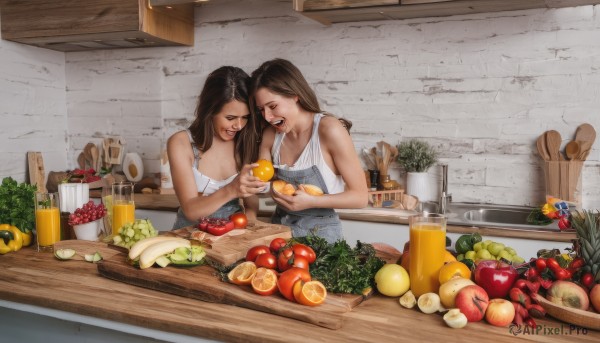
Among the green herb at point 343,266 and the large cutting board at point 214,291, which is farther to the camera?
the green herb at point 343,266

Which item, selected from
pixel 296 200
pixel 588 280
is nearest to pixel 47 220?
pixel 296 200

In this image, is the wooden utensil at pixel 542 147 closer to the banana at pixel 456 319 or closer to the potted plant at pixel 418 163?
the potted plant at pixel 418 163

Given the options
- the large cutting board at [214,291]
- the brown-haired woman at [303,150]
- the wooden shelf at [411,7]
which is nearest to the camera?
the large cutting board at [214,291]

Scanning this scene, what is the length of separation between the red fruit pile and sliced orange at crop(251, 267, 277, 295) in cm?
94

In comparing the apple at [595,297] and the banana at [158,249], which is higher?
the banana at [158,249]

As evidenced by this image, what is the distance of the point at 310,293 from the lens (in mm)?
1466

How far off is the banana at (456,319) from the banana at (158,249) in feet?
2.92

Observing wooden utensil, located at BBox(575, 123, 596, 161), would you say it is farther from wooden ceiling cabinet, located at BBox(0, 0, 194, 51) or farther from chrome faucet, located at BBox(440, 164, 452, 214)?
wooden ceiling cabinet, located at BBox(0, 0, 194, 51)

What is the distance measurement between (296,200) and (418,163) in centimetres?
142

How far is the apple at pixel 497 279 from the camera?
1.46 meters

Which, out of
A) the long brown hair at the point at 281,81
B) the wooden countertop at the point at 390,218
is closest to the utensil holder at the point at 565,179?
the wooden countertop at the point at 390,218

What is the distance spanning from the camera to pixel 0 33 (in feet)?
12.8

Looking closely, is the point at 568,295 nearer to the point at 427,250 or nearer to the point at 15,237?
the point at 427,250

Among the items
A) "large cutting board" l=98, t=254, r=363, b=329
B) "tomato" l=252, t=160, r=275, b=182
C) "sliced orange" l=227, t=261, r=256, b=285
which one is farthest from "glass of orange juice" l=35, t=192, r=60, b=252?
"sliced orange" l=227, t=261, r=256, b=285
